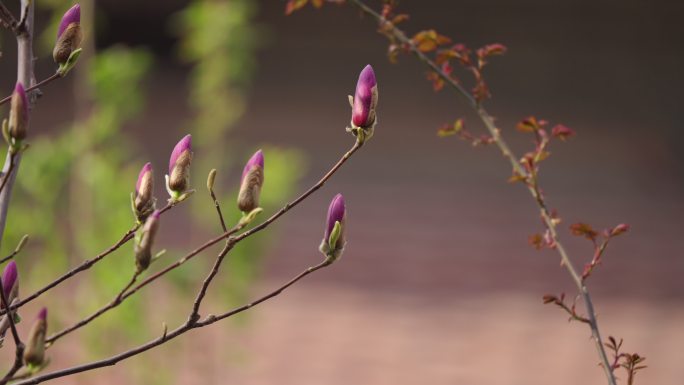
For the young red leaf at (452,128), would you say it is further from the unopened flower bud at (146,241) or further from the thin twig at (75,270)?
the unopened flower bud at (146,241)

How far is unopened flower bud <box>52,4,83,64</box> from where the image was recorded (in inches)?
41.4

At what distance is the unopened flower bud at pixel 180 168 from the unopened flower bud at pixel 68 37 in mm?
153

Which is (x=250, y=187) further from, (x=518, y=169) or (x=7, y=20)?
(x=518, y=169)

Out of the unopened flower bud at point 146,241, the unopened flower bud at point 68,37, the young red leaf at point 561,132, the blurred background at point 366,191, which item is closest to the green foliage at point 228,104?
the blurred background at point 366,191

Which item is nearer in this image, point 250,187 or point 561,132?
point 250,187

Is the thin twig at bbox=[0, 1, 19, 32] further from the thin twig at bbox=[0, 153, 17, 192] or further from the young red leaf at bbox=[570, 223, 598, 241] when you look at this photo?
the young red leaf at bbox=[570, 223, 598, 241]

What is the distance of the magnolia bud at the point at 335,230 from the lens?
992mm

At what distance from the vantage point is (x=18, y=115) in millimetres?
874

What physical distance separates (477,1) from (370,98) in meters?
8.88

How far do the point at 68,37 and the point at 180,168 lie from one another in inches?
7.2

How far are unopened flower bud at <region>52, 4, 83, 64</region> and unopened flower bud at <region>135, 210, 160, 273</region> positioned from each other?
26 cm

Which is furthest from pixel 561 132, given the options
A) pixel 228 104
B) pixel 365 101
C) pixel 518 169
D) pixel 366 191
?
pixel 366 191

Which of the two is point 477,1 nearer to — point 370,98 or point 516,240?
point 516,240

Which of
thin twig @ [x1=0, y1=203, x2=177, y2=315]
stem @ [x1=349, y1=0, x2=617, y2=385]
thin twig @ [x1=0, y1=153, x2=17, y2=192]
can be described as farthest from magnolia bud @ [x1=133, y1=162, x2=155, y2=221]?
stem @ [x1=349, y1=0, x2=617, y2=385]
